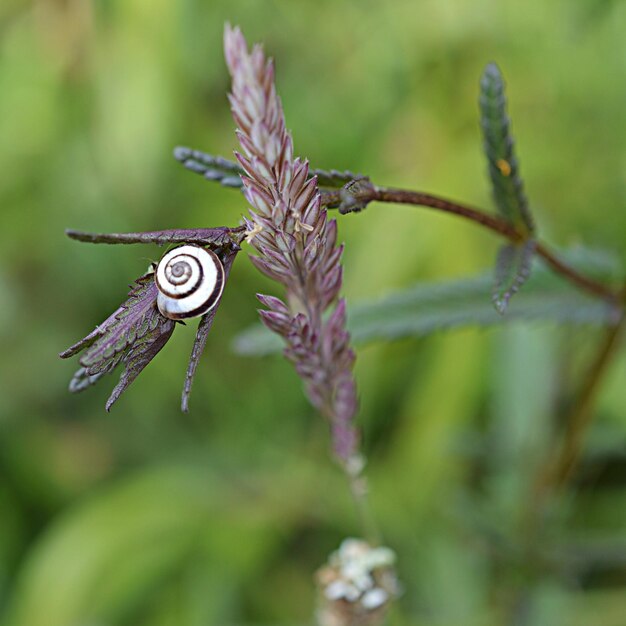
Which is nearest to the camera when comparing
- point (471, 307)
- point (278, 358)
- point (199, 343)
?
point (199, 343)

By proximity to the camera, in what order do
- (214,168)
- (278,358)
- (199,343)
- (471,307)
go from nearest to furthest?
(199,343), (214,168), (471,307), (278,358)

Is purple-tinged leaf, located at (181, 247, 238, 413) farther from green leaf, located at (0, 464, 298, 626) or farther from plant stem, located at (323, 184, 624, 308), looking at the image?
green leaf, located at (0, 464, 298, 626)

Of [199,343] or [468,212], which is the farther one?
[468,212]

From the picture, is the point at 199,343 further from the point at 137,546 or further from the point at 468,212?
the point at 137,546

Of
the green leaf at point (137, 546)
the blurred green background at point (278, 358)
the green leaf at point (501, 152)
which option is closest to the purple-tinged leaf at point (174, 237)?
the green leaf at point (501, 152)

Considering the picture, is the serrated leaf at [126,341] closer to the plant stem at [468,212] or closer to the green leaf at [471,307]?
the plant stem at [468,212]

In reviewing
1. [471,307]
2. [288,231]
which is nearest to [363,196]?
[288,231]
